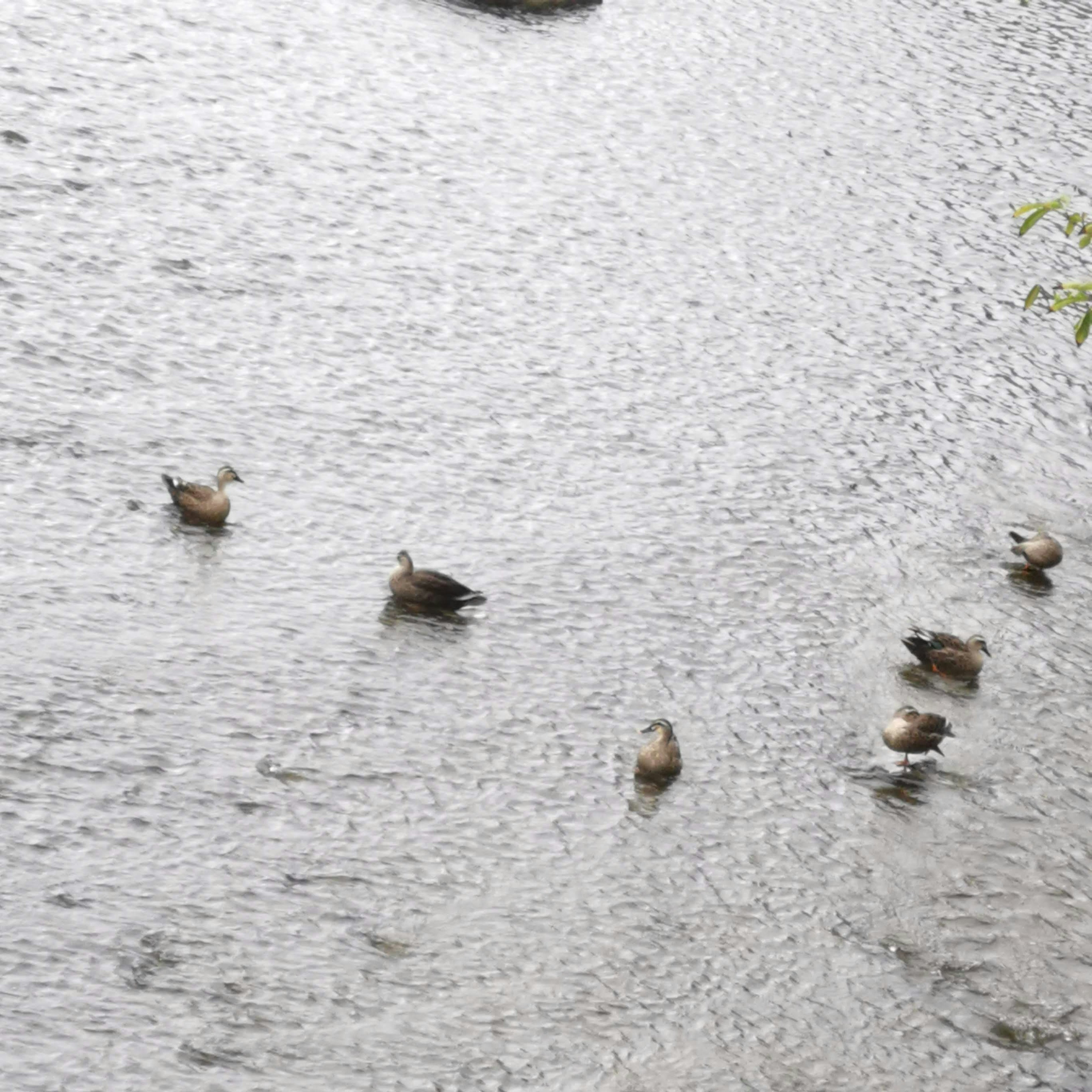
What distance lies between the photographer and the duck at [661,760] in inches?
694

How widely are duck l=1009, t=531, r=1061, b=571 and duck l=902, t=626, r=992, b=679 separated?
2818 mm

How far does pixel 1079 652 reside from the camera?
856 inches

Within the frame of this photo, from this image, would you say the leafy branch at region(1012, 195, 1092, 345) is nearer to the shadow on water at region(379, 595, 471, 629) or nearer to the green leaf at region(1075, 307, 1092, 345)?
the green leaf at region(1075, 307, 1092, 345)

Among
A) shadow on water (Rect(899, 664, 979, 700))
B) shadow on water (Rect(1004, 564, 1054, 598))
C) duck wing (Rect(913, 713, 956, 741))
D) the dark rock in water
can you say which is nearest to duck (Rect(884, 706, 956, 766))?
duck wing (Rect(913, 713, 956, 741))

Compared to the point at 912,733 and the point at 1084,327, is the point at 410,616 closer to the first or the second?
the point at 912,733

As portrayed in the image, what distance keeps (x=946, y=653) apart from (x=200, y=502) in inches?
361

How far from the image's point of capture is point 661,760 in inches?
695

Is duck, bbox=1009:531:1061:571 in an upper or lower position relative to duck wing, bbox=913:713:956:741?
upper

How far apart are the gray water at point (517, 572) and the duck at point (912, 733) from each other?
326 mm

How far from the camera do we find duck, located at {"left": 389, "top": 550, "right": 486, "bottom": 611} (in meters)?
19.4

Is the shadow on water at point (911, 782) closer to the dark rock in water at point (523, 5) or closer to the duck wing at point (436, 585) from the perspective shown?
the duck wing at point (436, 585)

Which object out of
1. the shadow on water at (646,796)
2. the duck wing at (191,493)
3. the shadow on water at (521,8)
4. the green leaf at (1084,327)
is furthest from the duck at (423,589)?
the shadow on water at (521,8)

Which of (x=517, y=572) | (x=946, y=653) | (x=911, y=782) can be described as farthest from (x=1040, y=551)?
(x=517, y=572)

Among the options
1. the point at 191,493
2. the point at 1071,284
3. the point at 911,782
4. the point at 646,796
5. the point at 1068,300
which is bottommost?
the point at 646,796
